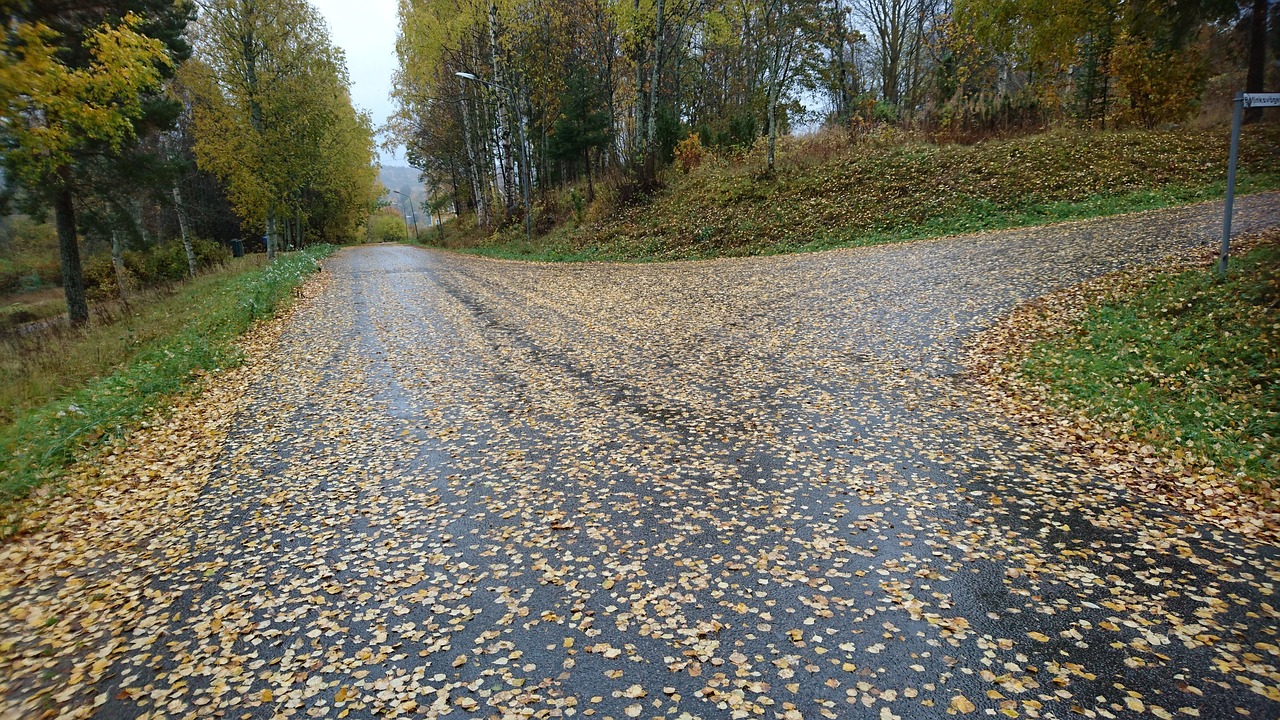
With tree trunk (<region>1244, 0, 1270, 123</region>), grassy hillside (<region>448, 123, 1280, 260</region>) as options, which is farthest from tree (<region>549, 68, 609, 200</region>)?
tree trunk (<region>1244, 0, 1270, 123</region>)

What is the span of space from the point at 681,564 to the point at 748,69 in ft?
122

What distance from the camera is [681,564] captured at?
4.36 metres

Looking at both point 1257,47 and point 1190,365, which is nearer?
point 1190,365

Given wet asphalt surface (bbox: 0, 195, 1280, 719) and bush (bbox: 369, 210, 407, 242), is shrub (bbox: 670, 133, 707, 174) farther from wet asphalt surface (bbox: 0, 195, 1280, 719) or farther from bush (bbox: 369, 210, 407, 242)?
bush (bbox: 369, 210, 407, 242)

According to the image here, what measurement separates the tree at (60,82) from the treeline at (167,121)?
0.08 ft

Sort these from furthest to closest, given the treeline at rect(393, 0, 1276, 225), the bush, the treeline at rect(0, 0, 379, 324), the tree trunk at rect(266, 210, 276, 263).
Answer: the bush → the tree trunk at rect(266, 210, 276, 263) → the treeline at rect(393, 0, 1276, 225) → the treeline at rect(0, 0, 379, 324)

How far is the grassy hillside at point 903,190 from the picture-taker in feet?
53.9

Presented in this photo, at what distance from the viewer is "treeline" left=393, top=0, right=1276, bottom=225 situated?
19984 millimetres

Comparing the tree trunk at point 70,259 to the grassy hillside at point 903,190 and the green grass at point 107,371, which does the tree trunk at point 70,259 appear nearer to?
the green grass at point 107,371

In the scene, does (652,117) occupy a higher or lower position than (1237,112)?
higher

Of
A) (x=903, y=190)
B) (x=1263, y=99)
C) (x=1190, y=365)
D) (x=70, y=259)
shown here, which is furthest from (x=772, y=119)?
(x=70, y=259)

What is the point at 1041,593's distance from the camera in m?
3.88

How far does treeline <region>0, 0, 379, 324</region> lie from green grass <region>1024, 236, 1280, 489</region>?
1034 cm

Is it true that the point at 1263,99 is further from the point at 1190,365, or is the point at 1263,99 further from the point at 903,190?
the point at 903,190
